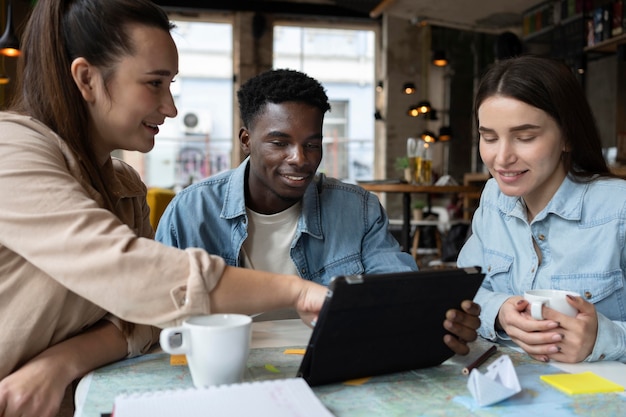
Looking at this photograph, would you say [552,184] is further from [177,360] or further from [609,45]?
[609,45]

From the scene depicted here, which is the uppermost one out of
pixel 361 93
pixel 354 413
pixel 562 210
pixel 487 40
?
pixel 487 40

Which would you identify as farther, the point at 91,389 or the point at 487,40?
the point at 487,40

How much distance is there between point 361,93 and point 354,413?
355 inches

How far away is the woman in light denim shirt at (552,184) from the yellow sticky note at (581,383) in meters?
0.34

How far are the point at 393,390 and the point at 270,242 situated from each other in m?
0.88

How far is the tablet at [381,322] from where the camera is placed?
30.8 inches

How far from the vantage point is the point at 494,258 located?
146 centimetres

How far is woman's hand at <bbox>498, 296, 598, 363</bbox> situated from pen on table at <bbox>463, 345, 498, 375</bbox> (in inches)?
2.4

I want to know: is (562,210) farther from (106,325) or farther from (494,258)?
(106,325)

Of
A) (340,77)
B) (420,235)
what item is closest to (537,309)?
(420,235)

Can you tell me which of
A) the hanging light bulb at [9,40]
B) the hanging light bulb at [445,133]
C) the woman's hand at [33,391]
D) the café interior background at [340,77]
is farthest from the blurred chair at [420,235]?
the woman's hand at [33,391]

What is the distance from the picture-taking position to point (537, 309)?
1023mm

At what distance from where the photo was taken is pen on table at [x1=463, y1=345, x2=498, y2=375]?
90 centimetres

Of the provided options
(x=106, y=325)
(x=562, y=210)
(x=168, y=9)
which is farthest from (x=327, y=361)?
(x=168, y=9)
